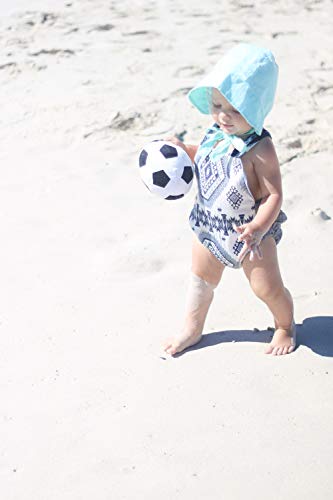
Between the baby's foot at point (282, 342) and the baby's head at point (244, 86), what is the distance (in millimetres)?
790

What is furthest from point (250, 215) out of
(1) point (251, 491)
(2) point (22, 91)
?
(2) point (22, 91)

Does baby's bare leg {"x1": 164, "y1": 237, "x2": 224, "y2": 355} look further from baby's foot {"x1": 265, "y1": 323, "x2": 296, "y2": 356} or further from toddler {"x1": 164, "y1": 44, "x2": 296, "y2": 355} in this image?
baby's foot {"x1": 265, "y1": 323, "x2": 296, "y2": 356}

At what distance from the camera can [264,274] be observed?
9.62 ft

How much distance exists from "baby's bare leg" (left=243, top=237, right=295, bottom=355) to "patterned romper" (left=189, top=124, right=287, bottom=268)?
0.06 m

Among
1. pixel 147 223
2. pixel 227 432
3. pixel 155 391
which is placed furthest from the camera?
pixel 147 223

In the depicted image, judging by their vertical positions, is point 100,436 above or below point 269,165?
below

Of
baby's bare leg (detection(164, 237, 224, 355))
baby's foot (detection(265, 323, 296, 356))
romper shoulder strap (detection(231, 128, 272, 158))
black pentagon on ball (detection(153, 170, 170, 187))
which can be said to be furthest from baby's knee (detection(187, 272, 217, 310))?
romper shoulder strap (detection(231, 128, 272, 158))

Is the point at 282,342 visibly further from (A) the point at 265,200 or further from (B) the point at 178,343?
(A) the point at 265,200

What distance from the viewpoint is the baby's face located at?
2744 millimetres

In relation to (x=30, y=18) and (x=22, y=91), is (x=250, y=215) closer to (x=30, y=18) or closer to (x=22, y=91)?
(x=22, y=91)

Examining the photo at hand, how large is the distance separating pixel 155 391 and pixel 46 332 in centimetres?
60

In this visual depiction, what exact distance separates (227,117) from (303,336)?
94 centimetres

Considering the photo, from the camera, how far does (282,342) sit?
3.07 metres

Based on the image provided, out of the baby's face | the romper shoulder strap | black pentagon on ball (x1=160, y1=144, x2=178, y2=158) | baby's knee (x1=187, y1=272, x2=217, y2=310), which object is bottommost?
baby's knee (x1=187, y1=272, x2=217, y2=310)
